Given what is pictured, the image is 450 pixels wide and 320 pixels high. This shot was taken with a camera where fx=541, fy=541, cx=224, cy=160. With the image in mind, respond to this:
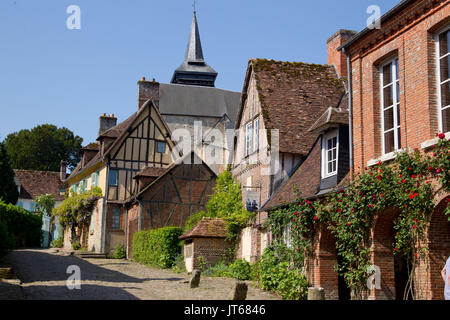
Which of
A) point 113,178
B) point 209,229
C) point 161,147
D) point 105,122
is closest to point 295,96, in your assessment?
point 209,229

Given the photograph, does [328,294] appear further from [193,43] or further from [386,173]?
[193,43]

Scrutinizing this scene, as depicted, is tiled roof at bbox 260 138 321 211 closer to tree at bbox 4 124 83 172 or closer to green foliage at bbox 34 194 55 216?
green foliage at bbox 34 194 55 216

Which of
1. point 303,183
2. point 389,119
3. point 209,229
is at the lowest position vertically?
point 209,229

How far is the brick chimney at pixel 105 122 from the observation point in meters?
33.1

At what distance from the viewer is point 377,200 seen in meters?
10.2

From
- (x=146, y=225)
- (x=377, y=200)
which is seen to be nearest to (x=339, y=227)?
(x=377, y=200)

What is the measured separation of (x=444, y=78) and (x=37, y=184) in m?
41.7

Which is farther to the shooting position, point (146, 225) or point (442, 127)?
point (146, 225)

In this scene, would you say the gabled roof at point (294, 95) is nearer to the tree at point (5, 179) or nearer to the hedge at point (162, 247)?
the hedge at point (162, 247)

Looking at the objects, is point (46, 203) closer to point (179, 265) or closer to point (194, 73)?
point (194, 73)

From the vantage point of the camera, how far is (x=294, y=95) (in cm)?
1836

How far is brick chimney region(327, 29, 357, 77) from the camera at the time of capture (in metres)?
19.3

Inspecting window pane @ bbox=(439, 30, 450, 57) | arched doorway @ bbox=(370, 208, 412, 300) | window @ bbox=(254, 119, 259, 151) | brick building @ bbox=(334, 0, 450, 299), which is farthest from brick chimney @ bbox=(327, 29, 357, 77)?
arched doorway @ bbox=(370, 208, 412, 300)
